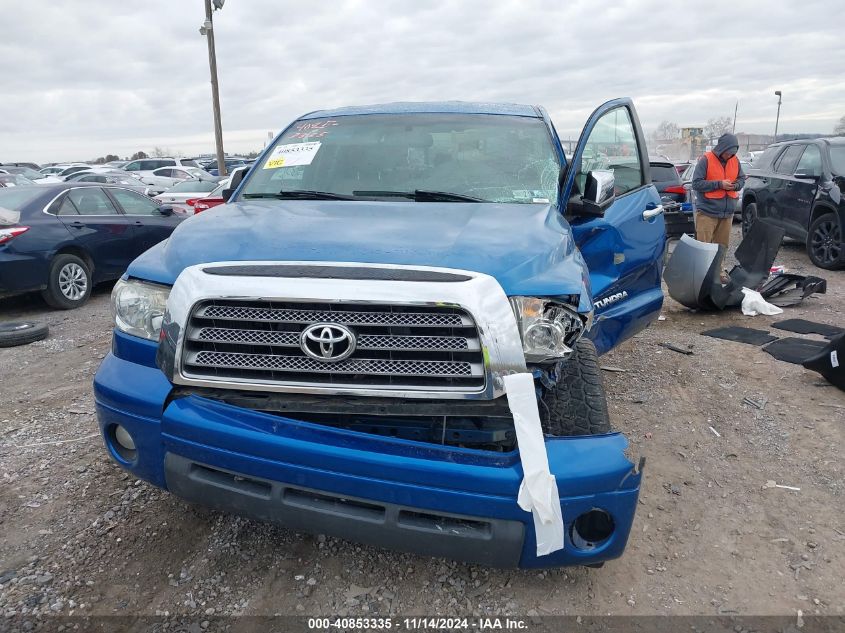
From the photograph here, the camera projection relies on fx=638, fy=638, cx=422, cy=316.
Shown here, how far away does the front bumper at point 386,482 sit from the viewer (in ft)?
6.77

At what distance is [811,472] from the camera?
342 centimetres

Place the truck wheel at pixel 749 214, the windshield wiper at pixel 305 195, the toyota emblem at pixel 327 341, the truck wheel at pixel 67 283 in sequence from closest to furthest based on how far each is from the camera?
1. the toyota emblem at pixel 327 341
2. the windshield wiper at pixel 305 195
3. the truck wheel at pixel 67 283
4. the truck wheel at pixel 749 214

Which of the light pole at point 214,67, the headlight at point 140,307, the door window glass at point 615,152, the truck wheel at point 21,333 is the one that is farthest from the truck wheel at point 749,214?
the light pole at point 214,67

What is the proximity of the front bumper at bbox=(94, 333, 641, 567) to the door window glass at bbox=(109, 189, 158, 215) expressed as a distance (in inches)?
279

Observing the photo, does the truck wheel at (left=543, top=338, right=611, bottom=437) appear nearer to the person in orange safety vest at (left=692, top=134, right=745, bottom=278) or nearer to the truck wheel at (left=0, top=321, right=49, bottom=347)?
the truck wheel at (left=0, top=321, right=49, bottom=347)

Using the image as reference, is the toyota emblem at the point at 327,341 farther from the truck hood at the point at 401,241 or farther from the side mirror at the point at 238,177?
the side mirror at the point at 238,177

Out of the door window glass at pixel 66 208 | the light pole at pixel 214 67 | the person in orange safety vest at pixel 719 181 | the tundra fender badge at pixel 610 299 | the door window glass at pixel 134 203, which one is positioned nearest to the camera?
the tundra fender badge at pixel 610 299

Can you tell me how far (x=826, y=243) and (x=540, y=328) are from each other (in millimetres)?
8571

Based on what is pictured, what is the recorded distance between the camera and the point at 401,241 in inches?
93.4

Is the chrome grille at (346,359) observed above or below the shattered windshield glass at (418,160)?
below

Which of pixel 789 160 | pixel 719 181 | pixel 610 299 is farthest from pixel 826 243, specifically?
pixel 610 299

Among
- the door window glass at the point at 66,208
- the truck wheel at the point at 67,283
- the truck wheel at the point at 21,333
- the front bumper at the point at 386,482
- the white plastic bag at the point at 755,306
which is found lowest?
the white plastic bag at the point at 755,306

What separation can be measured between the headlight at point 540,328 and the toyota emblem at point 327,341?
0.57 metres

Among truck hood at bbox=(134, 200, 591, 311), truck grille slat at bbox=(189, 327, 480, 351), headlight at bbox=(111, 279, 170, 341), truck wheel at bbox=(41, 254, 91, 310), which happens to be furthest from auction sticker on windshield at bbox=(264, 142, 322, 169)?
truck wheel at bbox=(41, 254, 91, 310)
